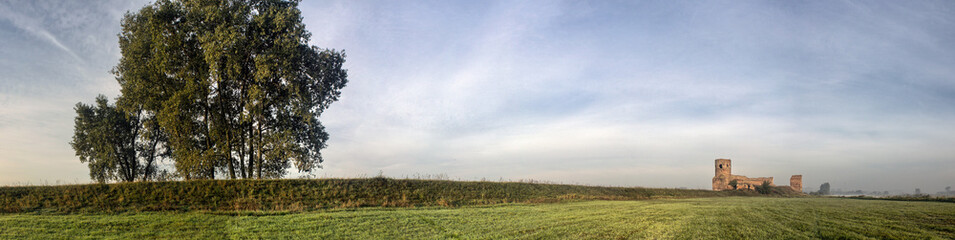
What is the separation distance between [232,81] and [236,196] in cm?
862

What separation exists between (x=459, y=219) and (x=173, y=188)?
14.8m

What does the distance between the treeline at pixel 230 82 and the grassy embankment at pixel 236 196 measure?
3.56 m

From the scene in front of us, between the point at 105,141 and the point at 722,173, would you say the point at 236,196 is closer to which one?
the point at 105,141

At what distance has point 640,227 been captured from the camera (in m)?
12.4

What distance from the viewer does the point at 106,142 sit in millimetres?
33656

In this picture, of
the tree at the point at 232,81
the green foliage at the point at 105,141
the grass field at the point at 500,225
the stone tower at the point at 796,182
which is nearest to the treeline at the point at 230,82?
the tree at the point at 232,81

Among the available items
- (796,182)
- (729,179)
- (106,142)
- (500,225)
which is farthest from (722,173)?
(106,142)

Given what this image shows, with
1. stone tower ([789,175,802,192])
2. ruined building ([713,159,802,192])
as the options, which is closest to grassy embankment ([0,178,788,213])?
ruined building ([713,159,802,192])

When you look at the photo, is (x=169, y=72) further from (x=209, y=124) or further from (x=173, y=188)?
(x=173, y=188)

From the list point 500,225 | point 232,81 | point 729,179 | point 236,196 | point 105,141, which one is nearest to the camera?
point 500,225

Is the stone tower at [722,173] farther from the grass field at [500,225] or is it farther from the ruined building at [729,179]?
the grass field at [500,225]

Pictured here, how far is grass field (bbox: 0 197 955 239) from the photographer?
11.4 metres

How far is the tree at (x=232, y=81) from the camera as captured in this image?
985 inches

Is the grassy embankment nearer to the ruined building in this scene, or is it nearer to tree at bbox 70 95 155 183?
tree at bbox 70 95 155 183
